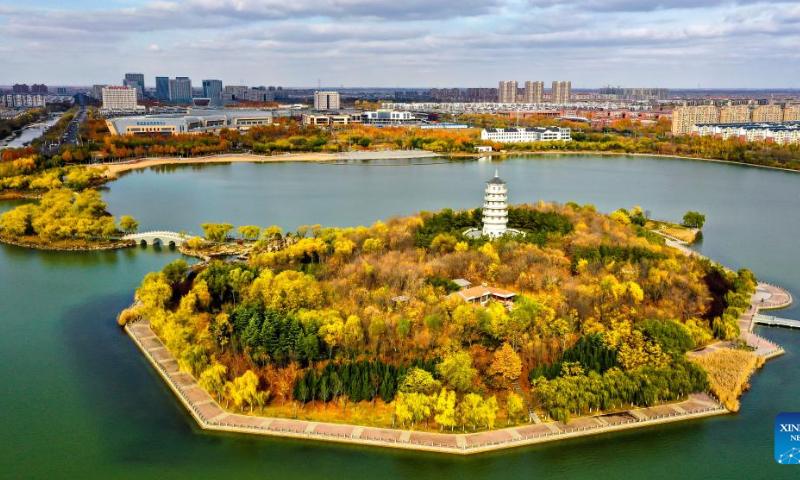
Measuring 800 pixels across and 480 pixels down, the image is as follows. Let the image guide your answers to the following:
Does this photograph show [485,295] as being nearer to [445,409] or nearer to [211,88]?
[445,409]

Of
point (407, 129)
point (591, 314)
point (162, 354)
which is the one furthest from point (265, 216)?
point (407, 129)

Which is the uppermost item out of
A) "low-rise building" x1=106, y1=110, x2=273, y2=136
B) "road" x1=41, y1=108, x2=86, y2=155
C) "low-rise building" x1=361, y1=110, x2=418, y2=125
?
"low-rise building" x1=361, y1=110, x2=418, y2=125

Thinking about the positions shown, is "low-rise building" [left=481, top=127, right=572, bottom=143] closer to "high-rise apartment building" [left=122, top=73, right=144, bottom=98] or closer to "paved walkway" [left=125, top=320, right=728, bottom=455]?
"paved walkway" [left=125, top=320, right=728, bottom=455]

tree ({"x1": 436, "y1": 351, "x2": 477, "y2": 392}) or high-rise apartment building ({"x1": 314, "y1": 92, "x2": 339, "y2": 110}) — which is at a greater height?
high-rise apartment building ({"x1": 314, "y1": 92, "x2": 339, "y2": 110})

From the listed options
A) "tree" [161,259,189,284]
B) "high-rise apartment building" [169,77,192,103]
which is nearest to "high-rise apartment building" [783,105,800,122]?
"tree" [161,259,189,284]

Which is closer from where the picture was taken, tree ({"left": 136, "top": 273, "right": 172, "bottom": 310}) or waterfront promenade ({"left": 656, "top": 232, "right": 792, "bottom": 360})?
waterfront promenade ({"left": 656, "top": 232, "right": 792, "bottom": 360})

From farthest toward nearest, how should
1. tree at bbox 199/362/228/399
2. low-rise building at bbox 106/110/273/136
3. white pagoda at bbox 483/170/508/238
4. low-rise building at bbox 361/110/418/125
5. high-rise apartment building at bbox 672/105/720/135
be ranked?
low-rise building at bbox 361/110/418/125 → high-rise apartment building at bbox 672/105/720/135 → low-rise building at bbox 106/110/273/136 → white pagoda at bbox 483/170/508/238 → tree at bbox 199/362/228/399

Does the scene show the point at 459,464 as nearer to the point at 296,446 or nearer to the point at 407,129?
the point at 296,446

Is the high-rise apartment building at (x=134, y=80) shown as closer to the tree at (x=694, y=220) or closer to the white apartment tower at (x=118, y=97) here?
the white apartment tower at (x=118, y=97)
